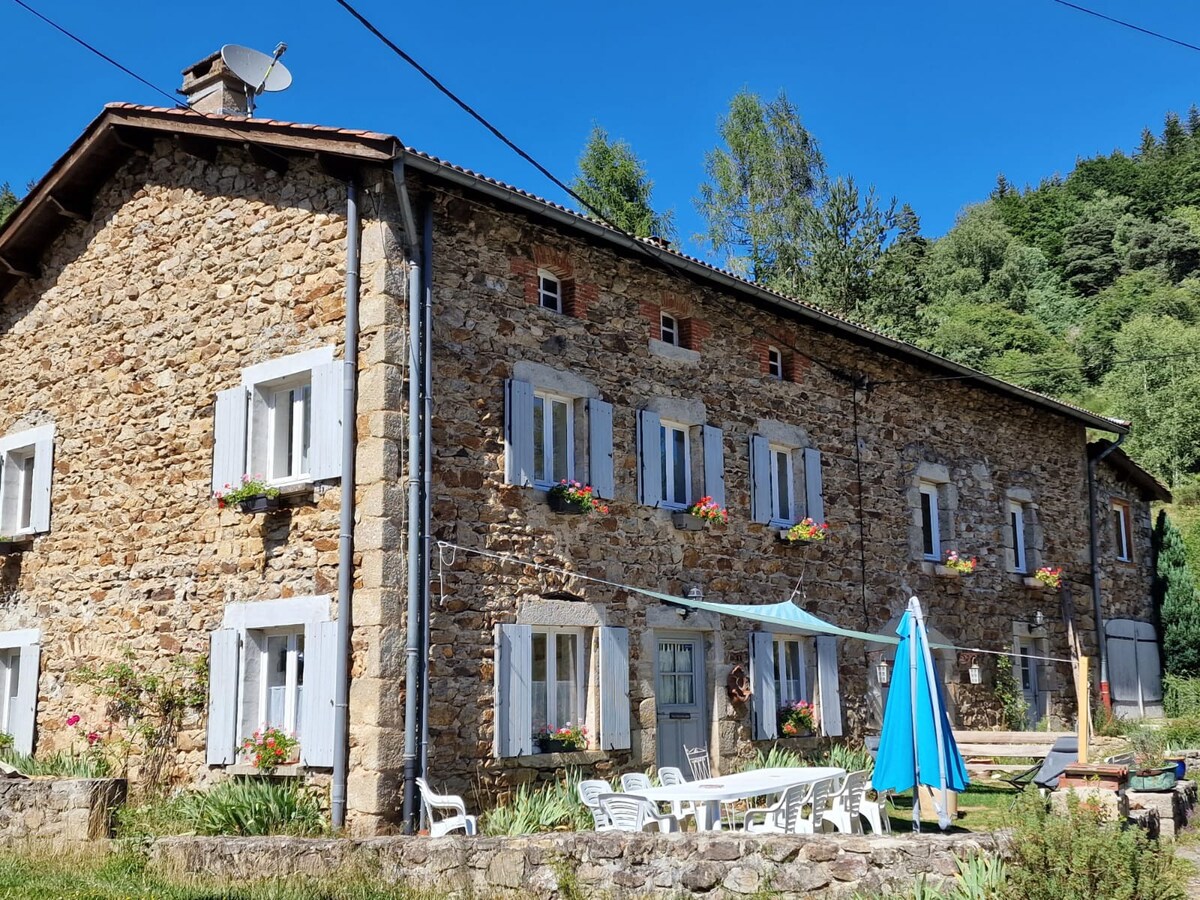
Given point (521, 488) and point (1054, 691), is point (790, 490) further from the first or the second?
point (1054, 691)

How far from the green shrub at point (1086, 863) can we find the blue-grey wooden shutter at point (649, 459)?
614cm

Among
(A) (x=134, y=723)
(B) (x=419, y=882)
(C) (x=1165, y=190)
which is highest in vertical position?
(C) (x=1165, y=190)

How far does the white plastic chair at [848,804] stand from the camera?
881cm

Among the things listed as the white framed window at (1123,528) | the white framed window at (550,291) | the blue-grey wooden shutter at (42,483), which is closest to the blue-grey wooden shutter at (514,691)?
the white framed window at (550,291)

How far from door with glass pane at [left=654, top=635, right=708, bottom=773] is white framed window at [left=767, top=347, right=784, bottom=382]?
338 cm

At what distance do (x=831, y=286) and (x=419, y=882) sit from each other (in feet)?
75.1

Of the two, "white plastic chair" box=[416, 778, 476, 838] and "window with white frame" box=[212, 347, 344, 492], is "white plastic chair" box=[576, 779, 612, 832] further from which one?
"window with white frame" box=[212, 347, 344, 492]

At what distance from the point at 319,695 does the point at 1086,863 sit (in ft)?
19.6

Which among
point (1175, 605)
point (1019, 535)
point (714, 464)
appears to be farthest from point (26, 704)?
point (1175, 605)

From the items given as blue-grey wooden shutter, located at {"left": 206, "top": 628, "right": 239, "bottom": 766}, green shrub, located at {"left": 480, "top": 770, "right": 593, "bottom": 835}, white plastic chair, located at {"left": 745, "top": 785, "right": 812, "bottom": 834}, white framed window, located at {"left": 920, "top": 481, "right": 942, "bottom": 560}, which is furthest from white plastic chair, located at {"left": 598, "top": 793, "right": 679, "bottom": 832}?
white framed window, located at {"left": 920, "top": 481, "right": 942, "bottom": 560}

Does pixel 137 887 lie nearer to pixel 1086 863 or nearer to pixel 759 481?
pixel 1086 863

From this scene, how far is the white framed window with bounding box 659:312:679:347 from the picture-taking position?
1239cm

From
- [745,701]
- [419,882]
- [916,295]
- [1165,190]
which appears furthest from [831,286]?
[1165,190]

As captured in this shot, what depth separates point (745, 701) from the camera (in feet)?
39.7
